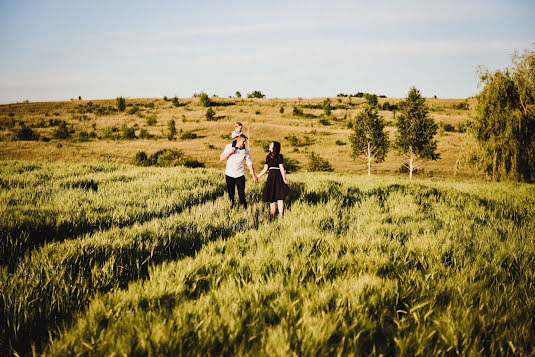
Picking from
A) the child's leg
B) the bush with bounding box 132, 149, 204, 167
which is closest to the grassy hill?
the bush with bounding box 132, 149, 204, 167

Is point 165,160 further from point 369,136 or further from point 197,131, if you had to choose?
point 369,136

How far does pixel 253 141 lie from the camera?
189 feet

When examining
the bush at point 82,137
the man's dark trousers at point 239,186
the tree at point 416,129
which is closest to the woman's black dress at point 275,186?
the man's dark trousers at point 239,186

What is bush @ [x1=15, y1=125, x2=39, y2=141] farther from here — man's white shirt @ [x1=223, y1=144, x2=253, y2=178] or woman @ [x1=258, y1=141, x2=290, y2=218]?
woman @ [x1=258, y1=141, x2=290, y2=218]

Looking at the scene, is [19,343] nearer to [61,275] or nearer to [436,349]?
[61,275]

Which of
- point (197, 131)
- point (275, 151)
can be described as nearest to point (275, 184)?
point (275, 151)

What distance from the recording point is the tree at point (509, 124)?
17578 millimetres

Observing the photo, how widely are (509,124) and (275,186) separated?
19.1 metres

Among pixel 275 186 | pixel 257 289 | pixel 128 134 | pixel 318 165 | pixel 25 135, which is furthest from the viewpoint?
pixel 128 134

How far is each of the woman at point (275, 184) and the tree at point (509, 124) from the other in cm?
1866

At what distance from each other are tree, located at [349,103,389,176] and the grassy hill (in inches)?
113

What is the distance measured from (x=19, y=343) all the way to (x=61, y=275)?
934 millimetres

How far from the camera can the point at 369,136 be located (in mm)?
38281

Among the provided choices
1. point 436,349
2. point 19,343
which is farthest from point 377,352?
point 19,343
